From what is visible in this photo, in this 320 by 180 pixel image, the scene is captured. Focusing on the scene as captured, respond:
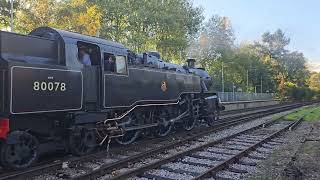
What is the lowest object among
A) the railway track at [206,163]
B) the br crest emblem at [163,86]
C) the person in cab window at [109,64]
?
the railway track at [206,163]

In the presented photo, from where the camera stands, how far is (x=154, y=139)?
1422 centimetres

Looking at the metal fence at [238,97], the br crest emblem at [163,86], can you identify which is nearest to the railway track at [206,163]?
the br crest emblem at [163,86]

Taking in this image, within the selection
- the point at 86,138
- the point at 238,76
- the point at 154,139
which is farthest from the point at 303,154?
the point at 238,76

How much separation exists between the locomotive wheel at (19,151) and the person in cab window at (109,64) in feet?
10.3

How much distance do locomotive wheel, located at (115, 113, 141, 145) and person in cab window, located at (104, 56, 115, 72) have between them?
1.74 metres

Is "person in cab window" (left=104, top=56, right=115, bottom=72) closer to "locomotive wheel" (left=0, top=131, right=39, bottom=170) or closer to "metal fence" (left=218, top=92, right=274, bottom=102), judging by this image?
"locomotive wheel" (left=0, top=131, right=39, bottom=170)

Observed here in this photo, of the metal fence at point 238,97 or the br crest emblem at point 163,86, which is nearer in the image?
the br crest emblem at point 163,86

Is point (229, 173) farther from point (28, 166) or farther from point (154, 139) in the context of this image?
point (154, 139)

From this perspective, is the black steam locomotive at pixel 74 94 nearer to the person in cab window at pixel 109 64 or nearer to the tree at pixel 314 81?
the person in cab window at pixel 109 64

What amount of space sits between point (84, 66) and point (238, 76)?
62.7 metres

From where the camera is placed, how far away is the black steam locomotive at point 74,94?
28.8 feet

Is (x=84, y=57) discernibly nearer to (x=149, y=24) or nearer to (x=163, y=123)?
(x=163, y=123)

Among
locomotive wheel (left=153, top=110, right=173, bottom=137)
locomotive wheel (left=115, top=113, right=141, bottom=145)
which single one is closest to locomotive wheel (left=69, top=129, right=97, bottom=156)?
locomotive wheel (left=115, top=113, right=141, bottom=145)

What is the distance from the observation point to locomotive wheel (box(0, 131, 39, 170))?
868 centimetres
